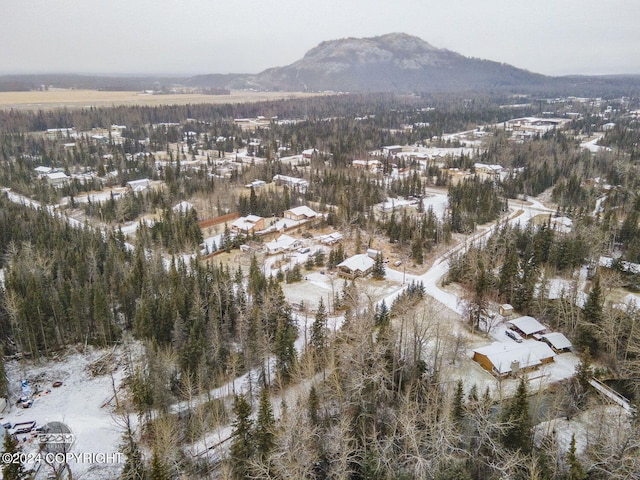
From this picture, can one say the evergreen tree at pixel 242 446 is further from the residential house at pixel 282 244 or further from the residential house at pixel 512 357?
the residential house at pixel 282 244

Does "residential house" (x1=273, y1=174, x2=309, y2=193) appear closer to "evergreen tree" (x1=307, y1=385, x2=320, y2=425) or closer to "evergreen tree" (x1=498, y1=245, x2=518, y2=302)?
"evergreen tree" (x1=498, y1=245, x2=518, y2=302)

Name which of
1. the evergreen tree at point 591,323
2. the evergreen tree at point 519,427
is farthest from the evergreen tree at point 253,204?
the evergreen tree at point 519,427

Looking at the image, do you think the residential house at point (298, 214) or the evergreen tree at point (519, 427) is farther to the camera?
the residential house at point (298, 214)

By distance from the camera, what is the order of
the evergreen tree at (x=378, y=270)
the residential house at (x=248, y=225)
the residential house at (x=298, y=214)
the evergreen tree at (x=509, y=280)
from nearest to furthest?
the evergreen tree at (x=509, y=280), the evergreen tree at (x=378, y=270), the residential house at (x=248, y=225), the residential house at (x=298, y=214)

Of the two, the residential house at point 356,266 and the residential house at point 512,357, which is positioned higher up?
the residential house at point 356,266

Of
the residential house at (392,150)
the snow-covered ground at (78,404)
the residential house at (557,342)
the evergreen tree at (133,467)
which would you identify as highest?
the residential house at (392,150)

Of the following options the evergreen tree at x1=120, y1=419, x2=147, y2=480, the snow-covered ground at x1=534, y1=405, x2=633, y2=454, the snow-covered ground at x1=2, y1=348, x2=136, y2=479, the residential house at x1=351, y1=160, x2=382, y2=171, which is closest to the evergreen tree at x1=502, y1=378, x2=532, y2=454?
the snow-covered ground at x1=534, y1=405, x2=633, y2=454

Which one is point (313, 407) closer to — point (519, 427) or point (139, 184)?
point (519, 427)

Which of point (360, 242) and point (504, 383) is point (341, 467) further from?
point (360, 242)

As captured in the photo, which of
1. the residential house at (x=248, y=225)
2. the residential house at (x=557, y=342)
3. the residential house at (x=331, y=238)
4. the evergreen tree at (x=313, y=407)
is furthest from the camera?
the residential house at (x=248, y=225)

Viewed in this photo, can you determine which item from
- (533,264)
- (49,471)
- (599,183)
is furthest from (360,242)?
(599,183)
